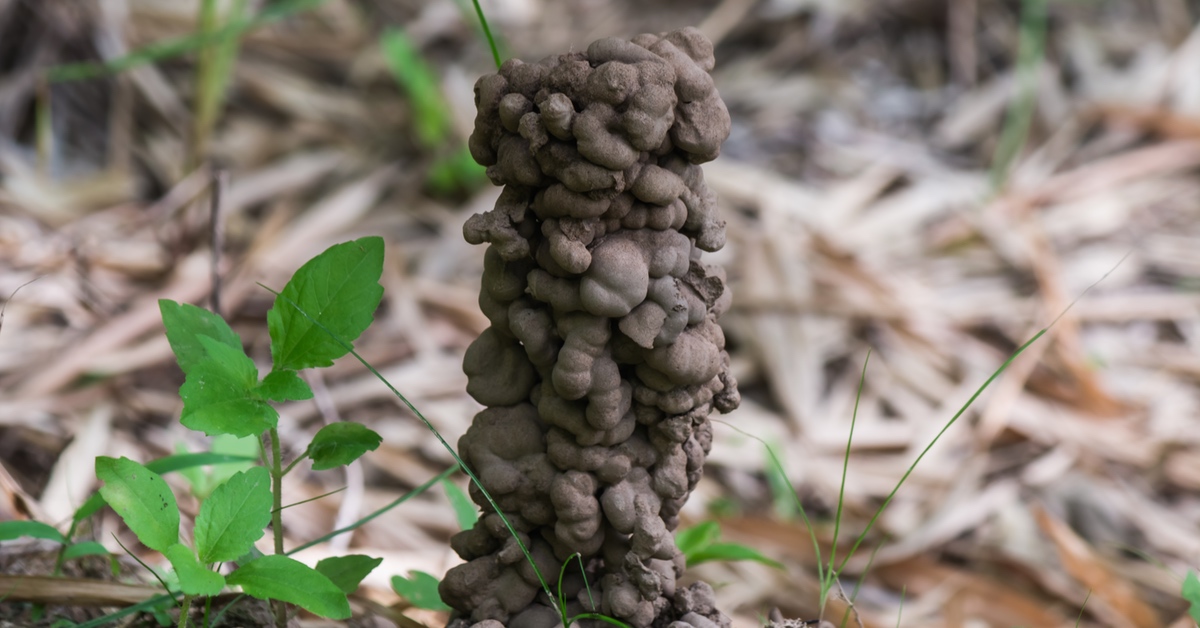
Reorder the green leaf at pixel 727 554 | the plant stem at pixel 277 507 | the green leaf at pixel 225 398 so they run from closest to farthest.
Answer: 1. the green leaf at pixel 225 398
2. the plant stem at pixel 277 507
3. the green leaf at pixel 727 554

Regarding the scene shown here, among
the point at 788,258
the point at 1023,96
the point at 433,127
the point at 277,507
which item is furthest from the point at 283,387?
the point at 1023,96

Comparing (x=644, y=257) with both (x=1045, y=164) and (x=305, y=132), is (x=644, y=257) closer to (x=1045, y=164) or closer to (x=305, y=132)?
(x=305, y=132)

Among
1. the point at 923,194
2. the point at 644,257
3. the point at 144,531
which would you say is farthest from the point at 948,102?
the point at 144,531

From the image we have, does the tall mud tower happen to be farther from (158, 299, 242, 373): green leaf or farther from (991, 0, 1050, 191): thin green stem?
(991, 0, 1050, 191): thin green stem

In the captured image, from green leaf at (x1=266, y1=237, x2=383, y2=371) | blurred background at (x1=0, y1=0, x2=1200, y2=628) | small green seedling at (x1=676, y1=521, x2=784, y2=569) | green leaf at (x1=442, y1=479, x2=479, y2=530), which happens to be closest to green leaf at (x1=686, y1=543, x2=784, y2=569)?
small green seedling at (x1=676, y1=521, x2=784, y2=569)

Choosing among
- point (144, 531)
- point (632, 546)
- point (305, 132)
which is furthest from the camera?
point (305, 132)

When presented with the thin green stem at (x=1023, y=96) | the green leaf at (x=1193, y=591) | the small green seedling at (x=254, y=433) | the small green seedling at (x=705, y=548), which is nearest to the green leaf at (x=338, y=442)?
the small green seedling at (x=254, y=433)

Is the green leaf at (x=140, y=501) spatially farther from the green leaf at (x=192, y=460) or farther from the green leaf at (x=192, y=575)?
the green leaf at (x=192, y=460)
